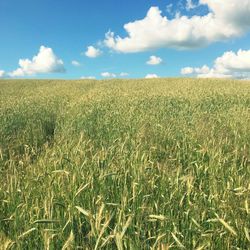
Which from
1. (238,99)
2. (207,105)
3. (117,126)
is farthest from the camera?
(238,99)

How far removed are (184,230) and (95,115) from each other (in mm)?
6589

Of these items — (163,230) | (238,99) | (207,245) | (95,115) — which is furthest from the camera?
(238,99)

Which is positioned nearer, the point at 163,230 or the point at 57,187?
the point at 163,230

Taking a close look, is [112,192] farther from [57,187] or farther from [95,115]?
[95,115]

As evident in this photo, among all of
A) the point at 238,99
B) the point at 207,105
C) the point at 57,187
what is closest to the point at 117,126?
the point at 57,187

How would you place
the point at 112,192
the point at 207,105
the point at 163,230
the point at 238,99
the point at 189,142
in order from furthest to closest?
the point at 238,99
the point at 207,105
the point at 189,142
the point at 112,192
the point at 163,230

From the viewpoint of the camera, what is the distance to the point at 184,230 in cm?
281

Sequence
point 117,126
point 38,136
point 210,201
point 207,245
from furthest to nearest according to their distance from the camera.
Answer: point 38,136, point 117,126, point 210,201, point 207,245

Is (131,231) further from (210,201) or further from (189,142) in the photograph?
(189,142)

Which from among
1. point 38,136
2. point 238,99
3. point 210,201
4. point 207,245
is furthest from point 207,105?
point 207,245

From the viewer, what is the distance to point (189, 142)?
556cm

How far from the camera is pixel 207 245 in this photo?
240 centimetres

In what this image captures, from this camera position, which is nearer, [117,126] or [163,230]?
[163,230]

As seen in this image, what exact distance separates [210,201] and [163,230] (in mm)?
685
